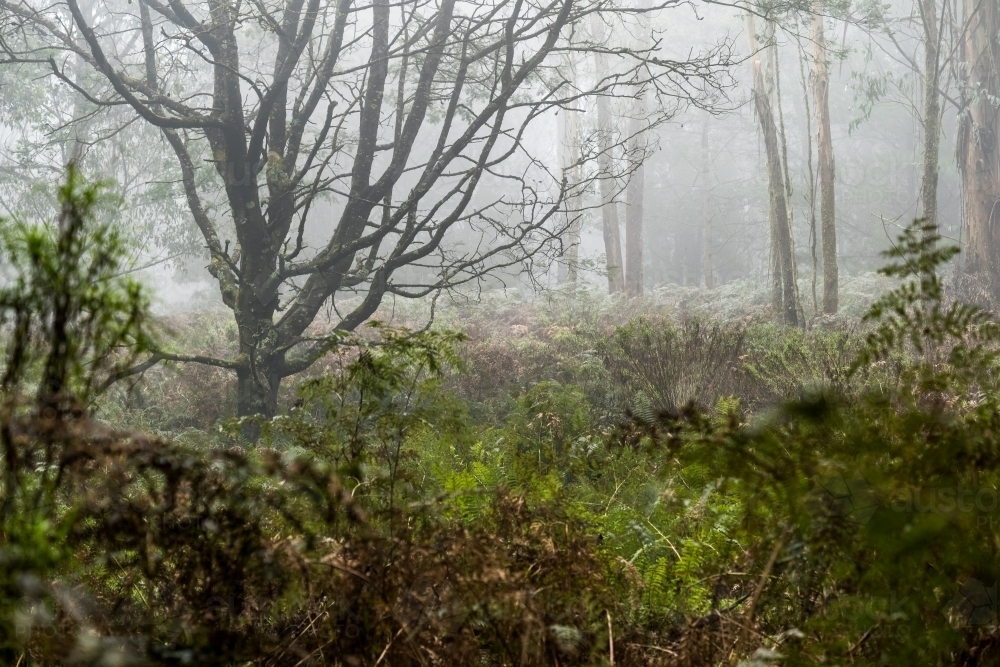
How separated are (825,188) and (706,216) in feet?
56.6

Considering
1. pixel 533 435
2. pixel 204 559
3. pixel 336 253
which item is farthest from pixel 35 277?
pixel 336 253

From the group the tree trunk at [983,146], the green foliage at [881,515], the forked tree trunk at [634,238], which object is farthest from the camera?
the forked tree trunk at [634,238]

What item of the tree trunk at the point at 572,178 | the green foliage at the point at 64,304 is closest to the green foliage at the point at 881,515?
the green foliage at the point at 64,304

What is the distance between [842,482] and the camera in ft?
4.98

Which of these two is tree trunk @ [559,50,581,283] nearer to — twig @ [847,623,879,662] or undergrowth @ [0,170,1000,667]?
undergrowth @ [0,170,1000,667]

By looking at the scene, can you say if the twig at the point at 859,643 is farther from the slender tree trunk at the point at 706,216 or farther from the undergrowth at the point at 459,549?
the slender tree trunk at the point at 706,216

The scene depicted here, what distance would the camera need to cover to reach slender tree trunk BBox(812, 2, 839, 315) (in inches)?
515

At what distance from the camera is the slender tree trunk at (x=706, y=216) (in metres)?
28.9

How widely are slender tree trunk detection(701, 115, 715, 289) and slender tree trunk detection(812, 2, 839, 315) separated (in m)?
13.3

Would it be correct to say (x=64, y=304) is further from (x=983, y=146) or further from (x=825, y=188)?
(x=983, y=146)

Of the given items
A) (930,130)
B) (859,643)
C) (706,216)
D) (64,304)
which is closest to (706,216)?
(706,216)

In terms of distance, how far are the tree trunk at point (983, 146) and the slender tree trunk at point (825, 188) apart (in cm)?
220

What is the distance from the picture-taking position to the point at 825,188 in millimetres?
13500

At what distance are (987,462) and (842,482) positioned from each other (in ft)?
0.87
